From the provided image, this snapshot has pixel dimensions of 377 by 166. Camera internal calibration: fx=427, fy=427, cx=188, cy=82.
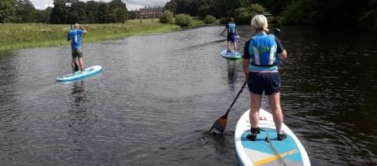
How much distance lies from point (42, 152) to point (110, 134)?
5.43 ft

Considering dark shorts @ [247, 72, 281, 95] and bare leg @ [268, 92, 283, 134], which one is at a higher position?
dark shorts @ [247, 72, 281, 95]

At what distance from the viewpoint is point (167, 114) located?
11.5m

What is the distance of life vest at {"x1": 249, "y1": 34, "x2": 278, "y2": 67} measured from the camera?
7.51 metres

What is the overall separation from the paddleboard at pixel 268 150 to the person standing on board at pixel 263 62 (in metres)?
0.28

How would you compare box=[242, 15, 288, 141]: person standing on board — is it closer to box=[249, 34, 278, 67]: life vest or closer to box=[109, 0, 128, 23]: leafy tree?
box=[249, 34, 278, 67]: life vest

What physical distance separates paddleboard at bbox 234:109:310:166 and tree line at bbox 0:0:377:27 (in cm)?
4575

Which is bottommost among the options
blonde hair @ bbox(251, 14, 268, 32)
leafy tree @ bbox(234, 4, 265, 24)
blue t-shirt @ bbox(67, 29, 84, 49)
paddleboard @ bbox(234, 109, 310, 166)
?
paddleboard @ bbox(234, 109, 310, 166)

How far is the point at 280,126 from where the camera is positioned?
7879mm

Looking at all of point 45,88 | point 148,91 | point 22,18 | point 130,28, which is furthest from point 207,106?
point 22,18

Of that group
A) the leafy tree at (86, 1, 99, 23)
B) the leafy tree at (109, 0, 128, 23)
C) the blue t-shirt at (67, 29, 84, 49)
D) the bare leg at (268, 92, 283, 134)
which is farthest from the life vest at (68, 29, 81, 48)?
the leafy tree at (86, 1, 99, 23)

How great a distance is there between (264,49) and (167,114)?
4.61 m

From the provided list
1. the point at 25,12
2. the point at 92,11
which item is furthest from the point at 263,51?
the point at 25,12

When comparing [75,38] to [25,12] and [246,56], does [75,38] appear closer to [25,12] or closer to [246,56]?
[246,56]

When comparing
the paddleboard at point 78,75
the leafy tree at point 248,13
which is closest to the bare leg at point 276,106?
the paddleboard at point 78,75
